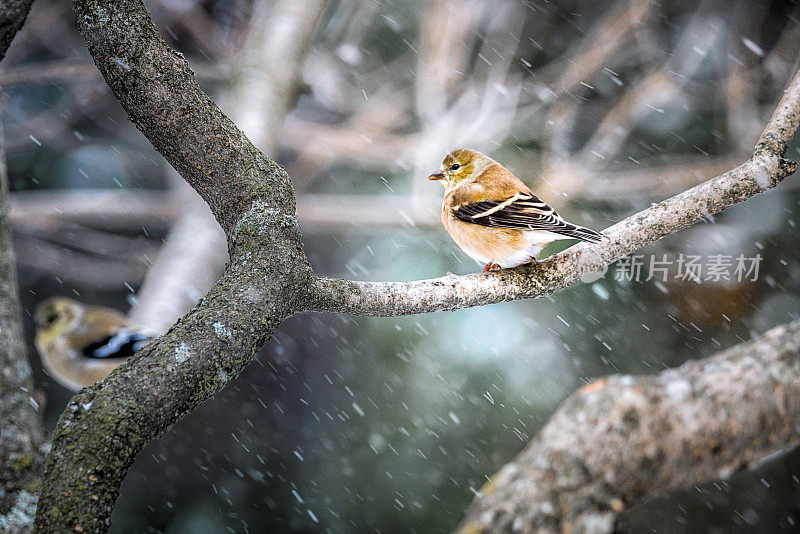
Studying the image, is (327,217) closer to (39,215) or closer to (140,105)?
(39,215)

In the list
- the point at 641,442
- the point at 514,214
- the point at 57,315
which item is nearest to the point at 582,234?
the point at 514,214

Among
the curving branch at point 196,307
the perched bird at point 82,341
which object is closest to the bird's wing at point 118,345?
the perched bird at point 82,341

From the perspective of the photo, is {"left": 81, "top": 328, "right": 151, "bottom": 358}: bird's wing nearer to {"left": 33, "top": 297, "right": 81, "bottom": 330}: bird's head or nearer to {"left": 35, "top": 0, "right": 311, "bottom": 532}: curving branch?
{"left": 33, "top": 297, "right": 81, "bottom": 330}: bird's head

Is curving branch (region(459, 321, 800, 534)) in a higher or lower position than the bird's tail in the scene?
higher

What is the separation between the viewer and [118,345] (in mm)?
1701

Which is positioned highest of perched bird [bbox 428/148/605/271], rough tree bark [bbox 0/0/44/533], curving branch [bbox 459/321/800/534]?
curving branch [bbox 459/321/800/534]

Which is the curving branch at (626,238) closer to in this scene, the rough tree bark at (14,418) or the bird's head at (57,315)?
the rough tree bark at (14,418)

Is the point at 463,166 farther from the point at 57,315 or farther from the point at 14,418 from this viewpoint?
the point at 57,315

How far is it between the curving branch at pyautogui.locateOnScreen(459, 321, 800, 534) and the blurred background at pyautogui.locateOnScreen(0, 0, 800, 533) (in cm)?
177

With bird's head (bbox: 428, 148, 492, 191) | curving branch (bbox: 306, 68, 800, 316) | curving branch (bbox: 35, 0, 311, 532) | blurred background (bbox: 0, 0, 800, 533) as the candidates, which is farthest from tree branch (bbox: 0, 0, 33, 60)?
blurred background (bbox: 0, 0, 800, 533)

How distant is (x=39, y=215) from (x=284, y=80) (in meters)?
1.27

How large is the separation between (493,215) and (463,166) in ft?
0.67

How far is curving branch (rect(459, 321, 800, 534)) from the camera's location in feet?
1.44

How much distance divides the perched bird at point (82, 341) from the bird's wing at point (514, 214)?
938mm
